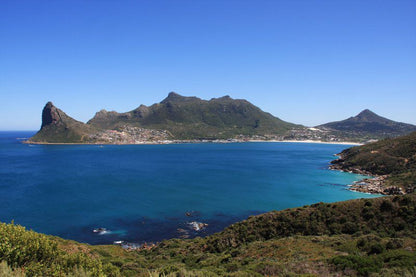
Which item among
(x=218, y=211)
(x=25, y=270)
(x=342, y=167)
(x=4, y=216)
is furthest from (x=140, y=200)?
(x=342, y=167)

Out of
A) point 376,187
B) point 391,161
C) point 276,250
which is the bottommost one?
point 376,187

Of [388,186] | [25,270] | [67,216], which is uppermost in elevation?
[25,270]

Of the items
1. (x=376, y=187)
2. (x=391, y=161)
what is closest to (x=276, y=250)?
(x=376, y=187)

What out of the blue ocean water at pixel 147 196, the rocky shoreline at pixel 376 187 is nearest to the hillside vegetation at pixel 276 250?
the blue ocean water at pixel 147 196

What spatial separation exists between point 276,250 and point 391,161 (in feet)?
250

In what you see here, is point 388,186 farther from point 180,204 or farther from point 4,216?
point 4,216

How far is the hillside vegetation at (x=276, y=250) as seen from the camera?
12.2 meters

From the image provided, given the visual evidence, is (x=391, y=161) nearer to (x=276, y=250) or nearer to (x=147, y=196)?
(x=147, y=196)

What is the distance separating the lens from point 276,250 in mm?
21062

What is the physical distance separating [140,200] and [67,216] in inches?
582

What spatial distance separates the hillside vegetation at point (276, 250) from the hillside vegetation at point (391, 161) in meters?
38.5

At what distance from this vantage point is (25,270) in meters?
10.8

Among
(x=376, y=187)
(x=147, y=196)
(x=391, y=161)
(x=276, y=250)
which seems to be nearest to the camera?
(x=276, y=250)

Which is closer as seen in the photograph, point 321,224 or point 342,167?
point 321,224
